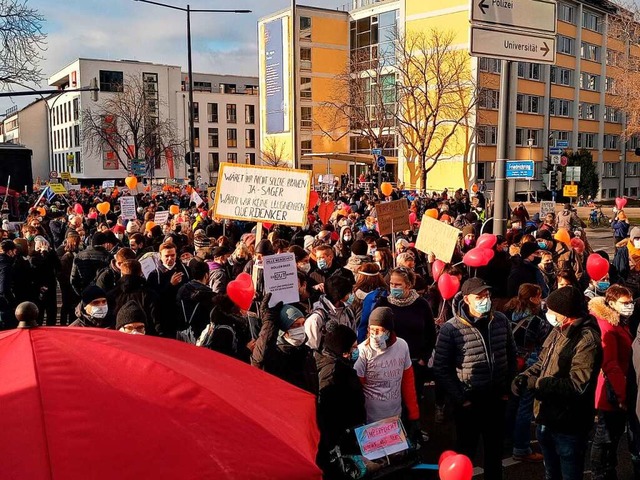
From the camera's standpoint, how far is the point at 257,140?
87.5m

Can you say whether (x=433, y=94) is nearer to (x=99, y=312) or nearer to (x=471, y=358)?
(x=99, y=312)

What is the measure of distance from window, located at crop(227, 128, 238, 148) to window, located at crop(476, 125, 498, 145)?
151 ft

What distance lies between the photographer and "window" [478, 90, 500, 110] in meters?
43.5

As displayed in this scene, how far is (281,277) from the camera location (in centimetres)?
590

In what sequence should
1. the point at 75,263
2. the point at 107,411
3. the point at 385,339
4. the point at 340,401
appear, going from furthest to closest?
the point at 75,263 < the point at 385,339 < the point at 340,401 < the point at 107,411

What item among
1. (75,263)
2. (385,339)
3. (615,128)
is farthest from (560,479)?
(615,128)

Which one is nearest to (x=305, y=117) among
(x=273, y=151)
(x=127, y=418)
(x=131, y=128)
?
(x=273, y=151)

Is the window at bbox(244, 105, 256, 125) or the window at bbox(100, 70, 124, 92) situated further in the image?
the window at bbox(244, 105, 256, 125)

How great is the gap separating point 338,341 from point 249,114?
3342 inches

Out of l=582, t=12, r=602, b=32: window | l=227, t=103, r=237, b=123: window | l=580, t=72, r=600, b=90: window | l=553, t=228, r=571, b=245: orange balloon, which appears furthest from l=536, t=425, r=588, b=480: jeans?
l=227, t=103, r=237, b=123: window

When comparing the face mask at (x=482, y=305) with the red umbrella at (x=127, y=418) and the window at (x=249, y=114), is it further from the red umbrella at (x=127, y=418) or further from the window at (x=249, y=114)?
the window at (x=249, y=114)

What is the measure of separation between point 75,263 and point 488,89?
39.8 m

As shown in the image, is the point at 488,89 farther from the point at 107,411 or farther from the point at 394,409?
the point at 107,411

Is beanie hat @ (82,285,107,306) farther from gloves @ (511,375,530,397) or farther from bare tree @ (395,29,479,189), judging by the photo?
bare tree @ (395,29,479,189)
